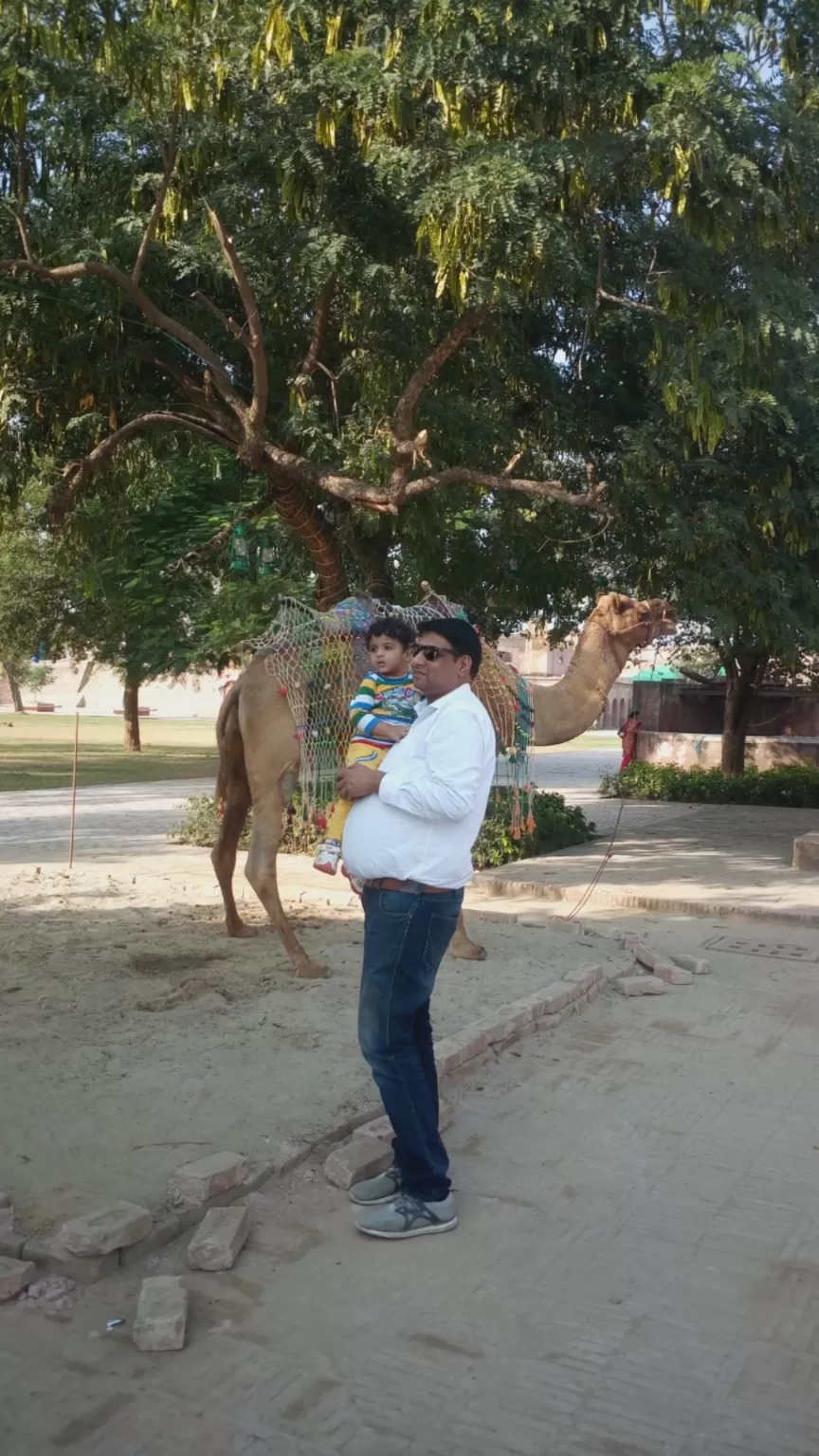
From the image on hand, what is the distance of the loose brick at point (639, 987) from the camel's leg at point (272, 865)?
178cm

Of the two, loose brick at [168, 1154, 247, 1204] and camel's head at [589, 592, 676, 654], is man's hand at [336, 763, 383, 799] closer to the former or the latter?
loose brick at [168, 1154, 247, 1204]

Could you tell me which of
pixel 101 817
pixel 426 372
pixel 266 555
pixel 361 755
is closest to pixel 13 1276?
pixel 361 755

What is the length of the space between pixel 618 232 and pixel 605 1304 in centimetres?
852

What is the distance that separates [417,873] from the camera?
3.89m

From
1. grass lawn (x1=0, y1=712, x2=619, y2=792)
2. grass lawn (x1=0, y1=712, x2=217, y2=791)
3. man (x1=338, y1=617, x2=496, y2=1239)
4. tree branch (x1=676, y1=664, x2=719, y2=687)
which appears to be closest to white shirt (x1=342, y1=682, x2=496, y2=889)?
man (x1=338, y1=617, x2=496, y2=1239)

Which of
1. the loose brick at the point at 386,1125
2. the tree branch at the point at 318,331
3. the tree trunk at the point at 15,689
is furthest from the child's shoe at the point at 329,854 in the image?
the tree trunk at the point at 15,689

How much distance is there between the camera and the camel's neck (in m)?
8.30

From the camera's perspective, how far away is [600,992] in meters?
7.36

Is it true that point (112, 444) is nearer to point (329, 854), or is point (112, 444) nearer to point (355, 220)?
point (355, 220)

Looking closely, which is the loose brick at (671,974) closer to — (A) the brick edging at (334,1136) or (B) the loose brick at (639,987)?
(B) the loose brick at (639,987)

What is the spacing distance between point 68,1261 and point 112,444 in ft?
28.2

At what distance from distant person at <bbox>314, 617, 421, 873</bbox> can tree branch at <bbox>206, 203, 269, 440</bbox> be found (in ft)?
14.7

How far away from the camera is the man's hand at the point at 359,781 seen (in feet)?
12.9

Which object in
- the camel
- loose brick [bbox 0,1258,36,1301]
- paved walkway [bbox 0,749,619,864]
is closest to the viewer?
loose brick [bbox 0,1258,36,1301]
